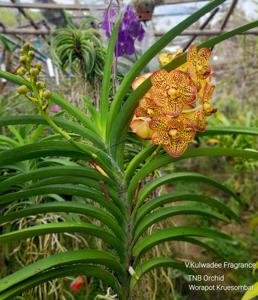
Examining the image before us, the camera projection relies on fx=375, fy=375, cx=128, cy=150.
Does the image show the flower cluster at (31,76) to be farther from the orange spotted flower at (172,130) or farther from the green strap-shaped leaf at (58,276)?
the green strap-shaped leaf at (58,276)

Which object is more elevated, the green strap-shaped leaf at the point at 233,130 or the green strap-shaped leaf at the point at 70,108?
the green strap-shaped leaf at the point at 70,108

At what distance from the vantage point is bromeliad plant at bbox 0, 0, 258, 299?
749 millimetres

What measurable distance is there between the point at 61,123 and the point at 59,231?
0.23 meters

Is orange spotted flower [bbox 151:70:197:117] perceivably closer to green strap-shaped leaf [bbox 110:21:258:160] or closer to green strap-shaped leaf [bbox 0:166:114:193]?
green strap-shaped leaf [bbox 110:21:258:160]

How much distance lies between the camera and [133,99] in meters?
0.80

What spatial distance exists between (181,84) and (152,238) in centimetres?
37

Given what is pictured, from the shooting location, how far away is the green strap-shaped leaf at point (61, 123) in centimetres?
74

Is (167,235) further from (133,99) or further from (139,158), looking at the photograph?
(133,99)

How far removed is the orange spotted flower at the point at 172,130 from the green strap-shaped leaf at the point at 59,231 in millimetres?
235

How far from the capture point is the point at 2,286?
69 cm

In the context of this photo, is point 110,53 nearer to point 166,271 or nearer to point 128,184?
point 128,184

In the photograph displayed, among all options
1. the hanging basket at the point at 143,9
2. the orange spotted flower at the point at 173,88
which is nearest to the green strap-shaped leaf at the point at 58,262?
the orange spotted flower at the point at 173,88

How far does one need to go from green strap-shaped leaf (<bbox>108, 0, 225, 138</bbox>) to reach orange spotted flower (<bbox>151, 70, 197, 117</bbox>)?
0.06 meters

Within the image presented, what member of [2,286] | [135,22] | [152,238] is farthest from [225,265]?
[135,22]
